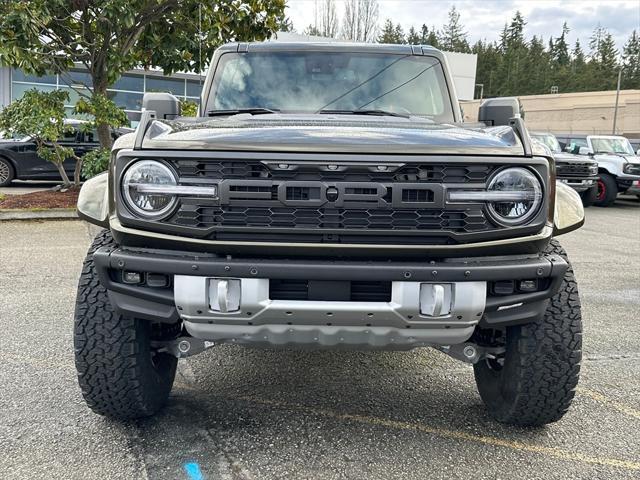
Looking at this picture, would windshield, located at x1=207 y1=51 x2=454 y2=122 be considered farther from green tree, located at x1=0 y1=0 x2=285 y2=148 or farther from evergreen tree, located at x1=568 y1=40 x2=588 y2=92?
evergreen tree, located at x1=568 y1=40 x2=588 y2=92

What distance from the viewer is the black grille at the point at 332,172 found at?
7.12 ft

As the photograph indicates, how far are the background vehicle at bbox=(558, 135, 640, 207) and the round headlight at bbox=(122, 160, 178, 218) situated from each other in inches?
523

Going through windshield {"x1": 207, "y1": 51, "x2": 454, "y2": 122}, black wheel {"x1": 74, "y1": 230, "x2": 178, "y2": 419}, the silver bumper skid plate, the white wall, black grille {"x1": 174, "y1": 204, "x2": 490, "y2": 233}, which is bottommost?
black wheel {"x1": 74, "y1": 230, "x2": 178, "y2": 419}

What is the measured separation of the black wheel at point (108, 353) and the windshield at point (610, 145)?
51.3 ft

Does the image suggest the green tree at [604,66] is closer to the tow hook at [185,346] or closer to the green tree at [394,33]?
the green tree at [394,33]

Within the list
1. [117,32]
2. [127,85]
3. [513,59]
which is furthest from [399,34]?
[117,32]

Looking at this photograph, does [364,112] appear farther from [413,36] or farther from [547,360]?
[413,36]

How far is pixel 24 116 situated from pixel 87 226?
2.14m

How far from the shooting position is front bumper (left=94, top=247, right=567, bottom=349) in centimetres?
212

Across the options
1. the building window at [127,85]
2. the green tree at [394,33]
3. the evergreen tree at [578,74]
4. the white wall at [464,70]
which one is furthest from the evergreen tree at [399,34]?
the building window at [127,85]

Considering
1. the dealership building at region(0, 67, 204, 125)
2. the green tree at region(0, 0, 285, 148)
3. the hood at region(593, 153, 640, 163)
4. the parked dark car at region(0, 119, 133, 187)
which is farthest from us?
the dealership building at region(0, 67, 204, 125)

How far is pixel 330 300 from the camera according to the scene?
217 centimetres

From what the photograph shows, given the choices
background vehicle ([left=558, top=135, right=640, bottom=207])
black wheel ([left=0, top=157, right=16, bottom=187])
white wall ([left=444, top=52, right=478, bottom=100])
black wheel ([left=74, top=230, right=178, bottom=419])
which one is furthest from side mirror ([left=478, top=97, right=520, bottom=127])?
white wall ([left=444, top=52, right=478, bottom=100])

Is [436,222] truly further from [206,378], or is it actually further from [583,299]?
[583,299]
